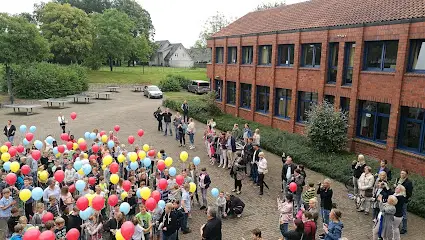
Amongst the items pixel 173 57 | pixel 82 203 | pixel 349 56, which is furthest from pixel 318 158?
pixel 173 57

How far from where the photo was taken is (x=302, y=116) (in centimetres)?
2178

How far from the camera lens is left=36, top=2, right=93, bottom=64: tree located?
4928cm

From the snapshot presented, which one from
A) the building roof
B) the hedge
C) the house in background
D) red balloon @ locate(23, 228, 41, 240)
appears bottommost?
the hedge

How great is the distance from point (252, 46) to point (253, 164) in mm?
13644

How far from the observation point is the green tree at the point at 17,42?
3092 cm

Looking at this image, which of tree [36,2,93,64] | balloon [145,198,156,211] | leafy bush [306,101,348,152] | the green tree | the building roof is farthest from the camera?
tree [36,2,93,64]

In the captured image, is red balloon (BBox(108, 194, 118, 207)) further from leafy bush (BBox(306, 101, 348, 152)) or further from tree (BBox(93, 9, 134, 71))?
tree (BBox(93, 9, 134, 71))

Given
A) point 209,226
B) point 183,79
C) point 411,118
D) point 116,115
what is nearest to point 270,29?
point 411,118

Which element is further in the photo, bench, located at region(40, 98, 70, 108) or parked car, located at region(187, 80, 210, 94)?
parked car, located at region(187, 80, 210, 94)

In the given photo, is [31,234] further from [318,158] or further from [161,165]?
[318,158]

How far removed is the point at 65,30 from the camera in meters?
49.6

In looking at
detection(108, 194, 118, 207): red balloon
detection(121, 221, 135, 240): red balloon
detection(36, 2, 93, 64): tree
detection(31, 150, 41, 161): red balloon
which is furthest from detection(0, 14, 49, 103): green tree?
detection(121, 221, 135, 240): red balloon

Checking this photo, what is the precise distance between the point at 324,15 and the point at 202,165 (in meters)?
11.9

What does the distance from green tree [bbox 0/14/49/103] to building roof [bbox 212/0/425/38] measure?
55.5 feet
